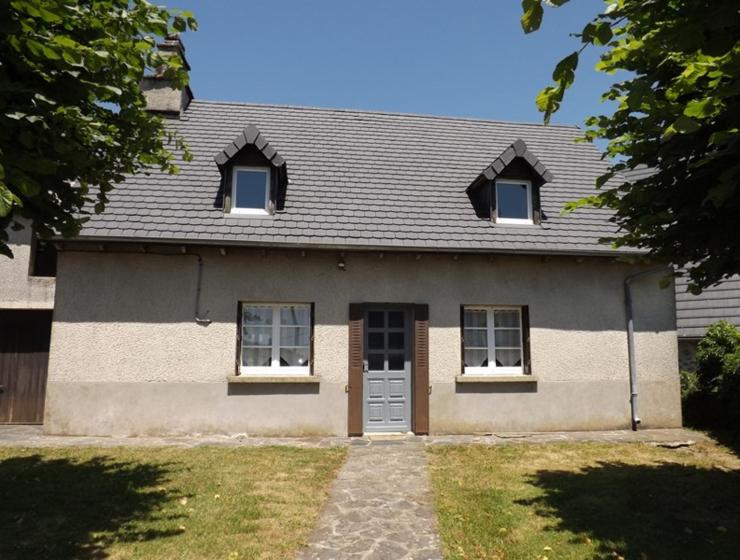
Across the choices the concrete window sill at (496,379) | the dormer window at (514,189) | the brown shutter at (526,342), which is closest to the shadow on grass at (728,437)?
the concrete window sill at (496,379)

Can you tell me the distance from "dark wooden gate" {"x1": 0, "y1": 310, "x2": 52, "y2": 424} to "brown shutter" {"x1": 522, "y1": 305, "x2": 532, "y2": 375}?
31.9 feet

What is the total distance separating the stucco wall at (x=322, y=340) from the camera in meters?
8.99

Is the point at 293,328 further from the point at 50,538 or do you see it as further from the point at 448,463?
the point at 50,538

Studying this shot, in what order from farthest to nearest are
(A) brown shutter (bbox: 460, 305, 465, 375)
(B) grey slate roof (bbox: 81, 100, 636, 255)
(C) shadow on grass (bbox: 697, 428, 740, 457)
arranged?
(A) brown shutter (bbox: 460, 305, 465, 375) < (B) grey slate roof (bbox: 81, 100, 636, 255) < (C) shadow on grass (bbox: 697, 428, 740, 457)

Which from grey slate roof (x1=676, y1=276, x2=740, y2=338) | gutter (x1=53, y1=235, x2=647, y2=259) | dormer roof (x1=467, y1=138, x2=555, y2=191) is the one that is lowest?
grey slate roof (x1=676, y1=276, x2=740, y2=338)

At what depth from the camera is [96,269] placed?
9.15 metres

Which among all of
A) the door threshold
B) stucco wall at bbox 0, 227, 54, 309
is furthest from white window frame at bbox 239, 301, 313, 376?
stucco wall at bbox 0, 227, 54, 309

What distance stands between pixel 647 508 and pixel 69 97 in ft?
22.0

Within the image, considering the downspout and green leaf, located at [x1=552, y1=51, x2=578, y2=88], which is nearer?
green leaf, located at [x1=552, y1=51, x2=578, y2=88]

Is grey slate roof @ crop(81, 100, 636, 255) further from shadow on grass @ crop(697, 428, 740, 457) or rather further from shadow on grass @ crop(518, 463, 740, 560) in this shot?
shadow on grass @ crop(518, 463, 740, 560)

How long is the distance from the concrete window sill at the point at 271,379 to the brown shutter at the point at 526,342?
4.12 meters

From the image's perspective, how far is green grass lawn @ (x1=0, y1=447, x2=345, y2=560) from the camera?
431 cm

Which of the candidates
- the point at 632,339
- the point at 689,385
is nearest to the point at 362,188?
the point at 632,339

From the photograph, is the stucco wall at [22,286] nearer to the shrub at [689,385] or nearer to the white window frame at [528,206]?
the white window frame at [528,206]
